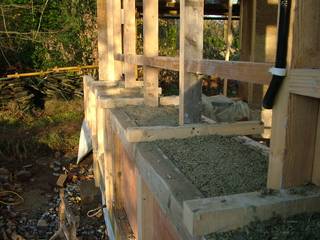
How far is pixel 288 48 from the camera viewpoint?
45.0 inches

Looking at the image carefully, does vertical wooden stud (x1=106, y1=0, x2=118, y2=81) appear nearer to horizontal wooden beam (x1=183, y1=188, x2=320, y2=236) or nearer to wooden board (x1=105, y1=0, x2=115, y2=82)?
wooden board (x1=105, y1=0, x2=115, y2=82)

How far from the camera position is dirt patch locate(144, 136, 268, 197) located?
1.44 metres

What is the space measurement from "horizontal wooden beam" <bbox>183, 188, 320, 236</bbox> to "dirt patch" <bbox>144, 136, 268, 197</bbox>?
19 cm

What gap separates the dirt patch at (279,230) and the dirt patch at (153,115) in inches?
53.9

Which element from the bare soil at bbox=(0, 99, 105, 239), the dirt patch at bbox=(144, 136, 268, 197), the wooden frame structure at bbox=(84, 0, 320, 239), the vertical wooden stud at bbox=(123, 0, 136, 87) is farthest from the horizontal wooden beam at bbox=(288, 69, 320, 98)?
the bare soil at bbox=(0, 99, 105, 239)

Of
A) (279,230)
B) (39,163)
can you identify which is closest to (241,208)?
(279,230)

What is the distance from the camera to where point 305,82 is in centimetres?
108

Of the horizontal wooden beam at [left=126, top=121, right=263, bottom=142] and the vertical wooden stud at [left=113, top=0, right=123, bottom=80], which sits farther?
the vertical wooden stud at [left=113, top=0, right=123, bottom=80]

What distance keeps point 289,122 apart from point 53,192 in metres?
6.85

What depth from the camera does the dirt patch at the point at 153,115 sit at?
8.52 ft

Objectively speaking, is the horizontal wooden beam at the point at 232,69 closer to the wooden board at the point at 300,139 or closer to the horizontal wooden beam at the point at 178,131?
the wooden board at the point at 300,139

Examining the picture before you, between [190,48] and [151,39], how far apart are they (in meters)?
0.99

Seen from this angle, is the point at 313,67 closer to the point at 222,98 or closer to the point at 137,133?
the point at 137,133

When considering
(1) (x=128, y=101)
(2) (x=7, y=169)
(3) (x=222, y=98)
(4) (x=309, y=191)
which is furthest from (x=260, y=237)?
(2) (x=7, y=169)
